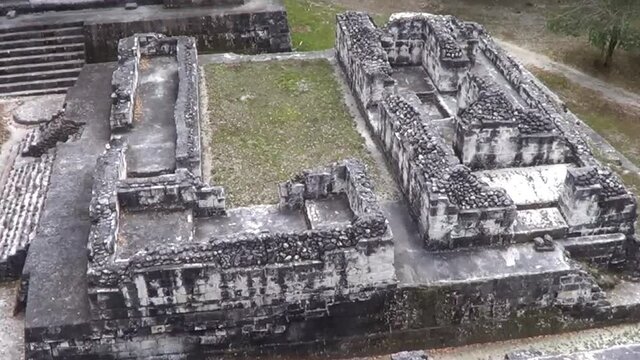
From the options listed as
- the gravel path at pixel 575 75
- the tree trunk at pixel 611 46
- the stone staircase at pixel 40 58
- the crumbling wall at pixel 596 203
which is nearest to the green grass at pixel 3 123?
the stone staircase at pixel 40 58

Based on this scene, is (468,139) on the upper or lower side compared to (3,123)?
upper

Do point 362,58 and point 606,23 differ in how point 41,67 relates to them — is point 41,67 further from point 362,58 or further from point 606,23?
point 606,23

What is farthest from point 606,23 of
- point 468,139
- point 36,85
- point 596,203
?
point 36,85

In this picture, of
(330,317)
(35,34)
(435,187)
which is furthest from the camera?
(35,34)

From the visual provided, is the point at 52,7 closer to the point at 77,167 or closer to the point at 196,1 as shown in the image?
the point at 196,1

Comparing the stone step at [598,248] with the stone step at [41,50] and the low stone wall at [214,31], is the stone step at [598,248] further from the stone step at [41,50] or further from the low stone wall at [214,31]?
the stone step at [41,50]
